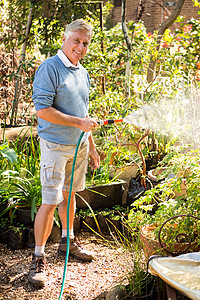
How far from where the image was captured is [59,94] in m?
2.38

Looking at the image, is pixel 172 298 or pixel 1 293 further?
pixel 1 293

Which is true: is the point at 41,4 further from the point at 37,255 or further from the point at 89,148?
the point at 37,255

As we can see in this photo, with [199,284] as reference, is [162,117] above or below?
above

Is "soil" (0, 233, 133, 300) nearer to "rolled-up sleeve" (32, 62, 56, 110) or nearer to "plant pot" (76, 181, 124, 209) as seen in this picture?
"plant pot" (76, 181, 124, 209)

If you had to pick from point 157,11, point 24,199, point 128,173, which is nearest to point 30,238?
point 24,199

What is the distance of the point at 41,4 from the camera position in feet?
15.2

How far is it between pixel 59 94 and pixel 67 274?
123cm

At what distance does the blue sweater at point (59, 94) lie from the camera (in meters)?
2.29

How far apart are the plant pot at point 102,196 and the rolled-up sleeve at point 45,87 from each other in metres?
1.26

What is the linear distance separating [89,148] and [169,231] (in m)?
0.97

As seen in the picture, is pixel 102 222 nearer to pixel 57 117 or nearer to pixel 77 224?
pixel 77 224

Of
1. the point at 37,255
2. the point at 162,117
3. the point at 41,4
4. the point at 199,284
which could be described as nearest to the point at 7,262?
the point at 37,255

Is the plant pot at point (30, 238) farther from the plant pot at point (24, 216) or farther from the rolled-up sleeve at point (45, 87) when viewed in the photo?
the rolled-up sleeve at point (45, 87)

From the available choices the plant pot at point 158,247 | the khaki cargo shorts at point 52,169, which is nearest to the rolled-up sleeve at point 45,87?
the khaki cargo shorts at point 52,169
